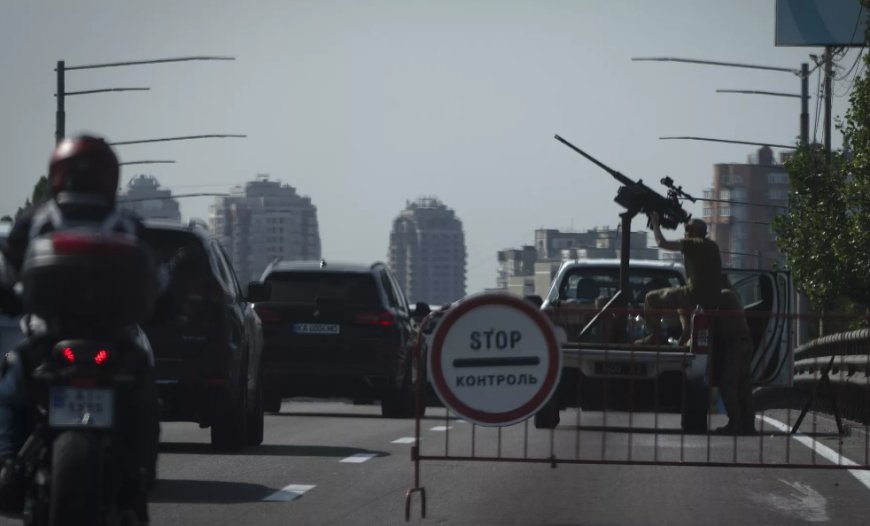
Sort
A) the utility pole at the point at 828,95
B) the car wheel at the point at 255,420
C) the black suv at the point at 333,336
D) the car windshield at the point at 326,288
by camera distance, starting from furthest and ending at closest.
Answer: the utility pole at the point at 828,95 → the car windshield at the point at 326,288 → the black suv at the point at 333,336 → the car wheel at the point at 255,420

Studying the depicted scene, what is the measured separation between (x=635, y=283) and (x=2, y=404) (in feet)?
41.6

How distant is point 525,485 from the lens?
1430cm

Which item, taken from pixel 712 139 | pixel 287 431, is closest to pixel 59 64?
pixel 712 139

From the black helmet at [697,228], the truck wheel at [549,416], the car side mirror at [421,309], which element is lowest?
the truck wheel at [549,416]

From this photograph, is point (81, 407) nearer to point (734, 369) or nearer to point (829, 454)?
point (734, 369)

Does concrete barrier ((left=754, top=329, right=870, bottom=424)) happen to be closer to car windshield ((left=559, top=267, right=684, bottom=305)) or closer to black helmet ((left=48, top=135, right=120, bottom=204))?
car windshield ((left=559, top=267, right=684, bottom=305))

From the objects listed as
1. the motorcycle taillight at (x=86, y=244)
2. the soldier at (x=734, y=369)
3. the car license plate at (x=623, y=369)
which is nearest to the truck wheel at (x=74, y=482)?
the motorcycle taillight at (x=86, y=244)

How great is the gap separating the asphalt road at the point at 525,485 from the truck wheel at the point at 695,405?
10cm

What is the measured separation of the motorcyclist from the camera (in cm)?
793

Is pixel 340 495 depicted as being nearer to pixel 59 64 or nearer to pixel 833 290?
pixel 59 64

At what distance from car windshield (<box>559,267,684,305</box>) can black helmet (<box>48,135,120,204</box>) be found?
12.5 m

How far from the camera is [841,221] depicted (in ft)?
153

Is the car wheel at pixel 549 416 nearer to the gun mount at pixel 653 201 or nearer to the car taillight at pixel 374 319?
the gun mount at pixel 653 201

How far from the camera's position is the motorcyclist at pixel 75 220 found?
7.93 metres
